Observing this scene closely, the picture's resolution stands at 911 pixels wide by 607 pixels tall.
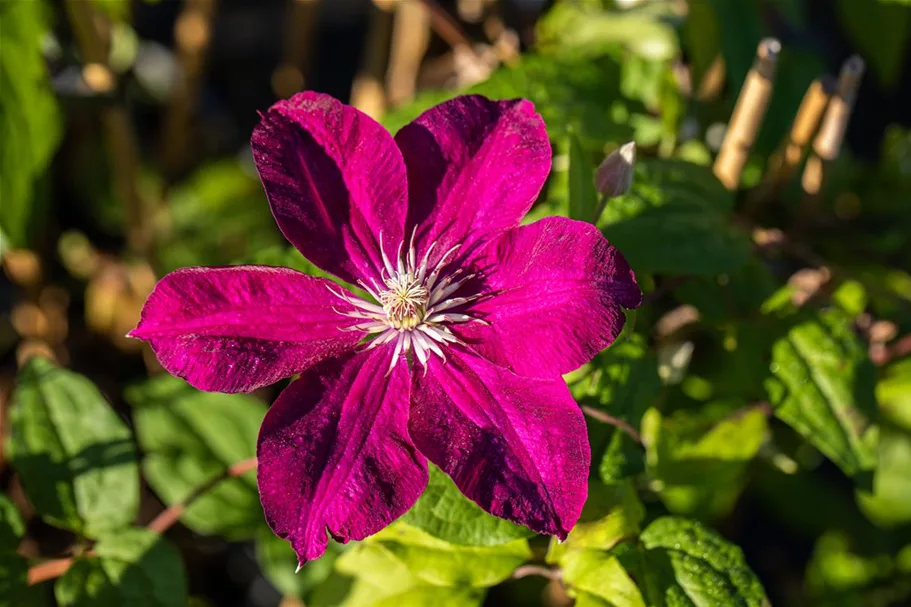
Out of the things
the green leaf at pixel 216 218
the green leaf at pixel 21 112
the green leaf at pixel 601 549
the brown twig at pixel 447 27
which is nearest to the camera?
the green leaf at pixel 601 549

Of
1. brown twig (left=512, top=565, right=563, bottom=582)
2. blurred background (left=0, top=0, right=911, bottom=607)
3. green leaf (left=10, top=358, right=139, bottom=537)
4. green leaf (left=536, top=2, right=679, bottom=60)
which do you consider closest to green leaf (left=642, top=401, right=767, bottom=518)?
blurred background (left=0, top=0, right=911, bottom=607)

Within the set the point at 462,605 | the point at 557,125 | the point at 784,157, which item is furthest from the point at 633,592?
the point at 784,157

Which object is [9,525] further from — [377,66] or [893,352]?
[893,352]

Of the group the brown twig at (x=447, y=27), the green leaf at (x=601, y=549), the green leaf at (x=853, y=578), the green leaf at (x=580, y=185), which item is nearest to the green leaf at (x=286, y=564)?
the green leaf at (x=601, y=549)

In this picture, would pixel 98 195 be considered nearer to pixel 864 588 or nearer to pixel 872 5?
pixel 872 5

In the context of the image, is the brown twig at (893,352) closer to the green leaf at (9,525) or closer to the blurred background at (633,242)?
the blurred background at (633,242)

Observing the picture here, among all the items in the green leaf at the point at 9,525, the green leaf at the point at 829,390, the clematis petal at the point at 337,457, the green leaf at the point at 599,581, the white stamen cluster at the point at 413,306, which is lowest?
the green leaf at the point at 9,525

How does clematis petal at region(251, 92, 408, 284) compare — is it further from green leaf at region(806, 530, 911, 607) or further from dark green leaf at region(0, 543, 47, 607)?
green leaf at region(806, 530, 911, 607)
